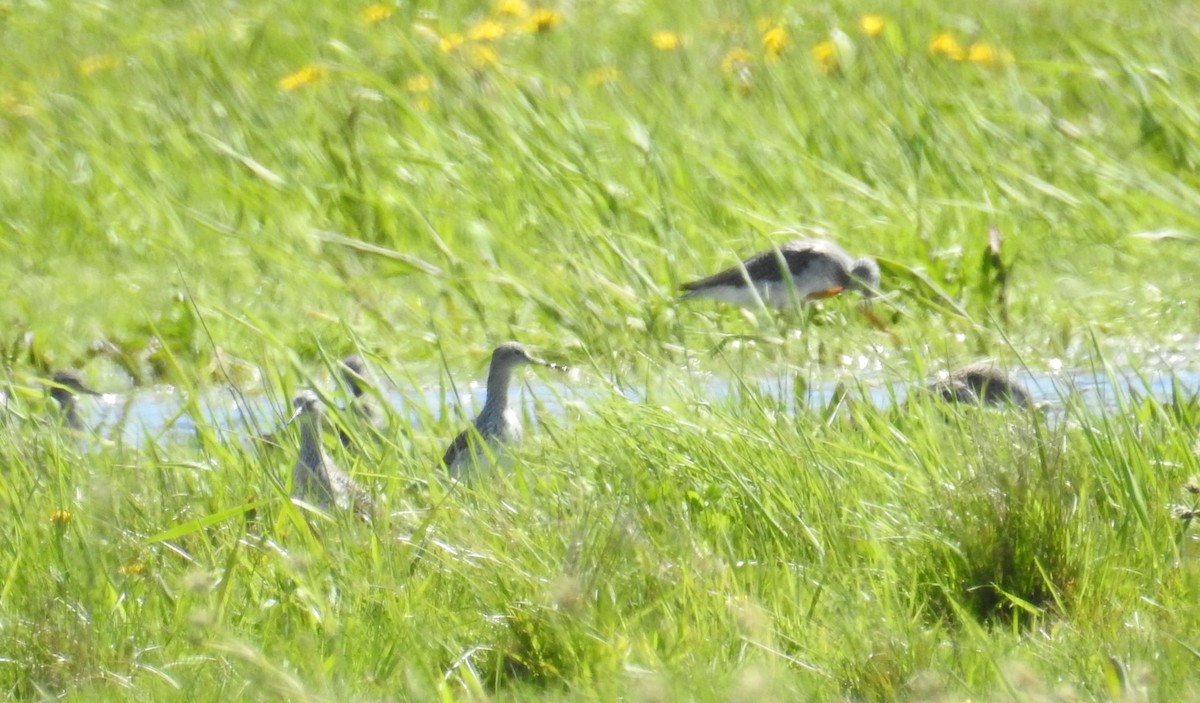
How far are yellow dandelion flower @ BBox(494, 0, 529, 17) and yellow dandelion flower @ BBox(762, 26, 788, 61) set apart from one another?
1.76m

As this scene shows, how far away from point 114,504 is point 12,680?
66cm

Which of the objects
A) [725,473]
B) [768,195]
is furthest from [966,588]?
[768,195]

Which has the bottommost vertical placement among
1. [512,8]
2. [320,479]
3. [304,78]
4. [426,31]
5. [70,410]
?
[70,410]

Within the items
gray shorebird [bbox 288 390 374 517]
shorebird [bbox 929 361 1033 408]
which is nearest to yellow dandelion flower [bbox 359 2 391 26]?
gray shorebird [bbox 288 390 374 517]

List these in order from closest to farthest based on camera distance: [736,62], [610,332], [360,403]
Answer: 1. [360,403]
2. [610,332]
3. [736,62]

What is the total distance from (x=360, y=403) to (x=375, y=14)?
477 cm

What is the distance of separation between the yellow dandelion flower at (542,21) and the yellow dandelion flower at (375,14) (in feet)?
2.37

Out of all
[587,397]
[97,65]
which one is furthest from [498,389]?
[97,65]

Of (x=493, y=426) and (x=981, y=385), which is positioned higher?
(x=981, y=385)

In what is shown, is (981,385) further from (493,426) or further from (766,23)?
(766,23)

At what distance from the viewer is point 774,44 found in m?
8.64

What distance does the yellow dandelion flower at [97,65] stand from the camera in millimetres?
9602

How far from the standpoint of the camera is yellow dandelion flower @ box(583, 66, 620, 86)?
855 cm

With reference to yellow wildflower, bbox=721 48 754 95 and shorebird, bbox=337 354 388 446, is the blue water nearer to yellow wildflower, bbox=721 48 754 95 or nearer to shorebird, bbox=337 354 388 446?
shorebird, bbox=337 354 388 446
